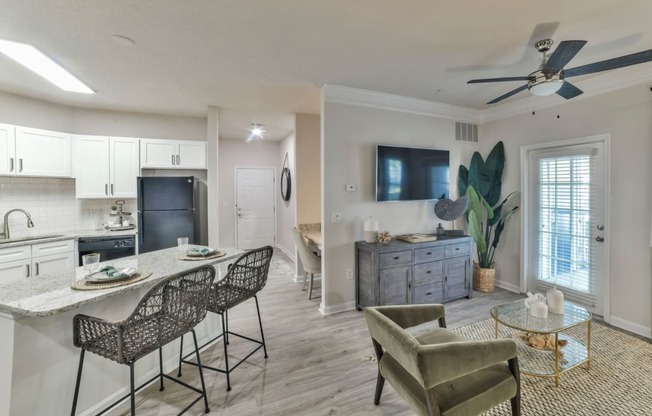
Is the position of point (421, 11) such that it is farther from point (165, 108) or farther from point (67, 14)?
point (165, 108)

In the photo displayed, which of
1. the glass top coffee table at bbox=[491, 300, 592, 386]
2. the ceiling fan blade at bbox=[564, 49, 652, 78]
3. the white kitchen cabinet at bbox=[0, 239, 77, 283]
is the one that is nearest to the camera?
the ceiling fan blade at bbox=[564, 49, 652, 78]

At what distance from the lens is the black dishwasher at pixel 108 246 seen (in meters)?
3.68

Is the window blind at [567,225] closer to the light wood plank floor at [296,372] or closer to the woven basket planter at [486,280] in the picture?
the woven basket planter at [486,280]

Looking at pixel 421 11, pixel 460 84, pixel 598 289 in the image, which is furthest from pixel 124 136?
pixel 598 289

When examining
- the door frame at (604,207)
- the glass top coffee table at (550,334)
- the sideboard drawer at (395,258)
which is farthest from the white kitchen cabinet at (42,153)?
the door frame at (604,207)

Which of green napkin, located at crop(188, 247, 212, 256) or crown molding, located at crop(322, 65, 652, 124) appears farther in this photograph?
crown molding, located at crop(322, 65, 652, 124)

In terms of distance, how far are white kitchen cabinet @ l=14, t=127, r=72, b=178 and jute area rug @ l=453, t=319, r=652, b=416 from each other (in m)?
5.34

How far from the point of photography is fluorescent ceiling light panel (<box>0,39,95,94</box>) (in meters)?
2.42

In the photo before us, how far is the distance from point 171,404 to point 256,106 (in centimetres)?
358

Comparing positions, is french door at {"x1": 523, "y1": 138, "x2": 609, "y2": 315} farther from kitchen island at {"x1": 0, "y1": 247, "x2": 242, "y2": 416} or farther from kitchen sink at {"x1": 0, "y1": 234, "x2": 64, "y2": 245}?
kitchen sink at {"x1": 0, "y1": 234, "x2": 64, "y2": 245}

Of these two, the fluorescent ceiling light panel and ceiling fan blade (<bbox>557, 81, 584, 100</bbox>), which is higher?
the fluorescent ceiling light panel

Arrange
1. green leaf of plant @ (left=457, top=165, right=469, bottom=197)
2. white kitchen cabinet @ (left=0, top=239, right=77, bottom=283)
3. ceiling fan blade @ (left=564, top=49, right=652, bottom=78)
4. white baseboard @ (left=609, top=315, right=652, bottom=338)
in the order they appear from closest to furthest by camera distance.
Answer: ceiling fan blade @ (left=564, top=49, right=652, bottom=78)
white baseboard @ (left=609, top=315, right=652, bottom=338)
white kitchen cabinet @ (left=0, top=239, right=77, bottom=283)
green leaf of plant @ (left=457, top=165, right=469, bottom=197)

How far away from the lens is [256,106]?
4148 millimetres

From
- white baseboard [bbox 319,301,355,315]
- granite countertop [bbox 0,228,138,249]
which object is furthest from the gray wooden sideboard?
granite countertop [bbox 0,228,138,249]
